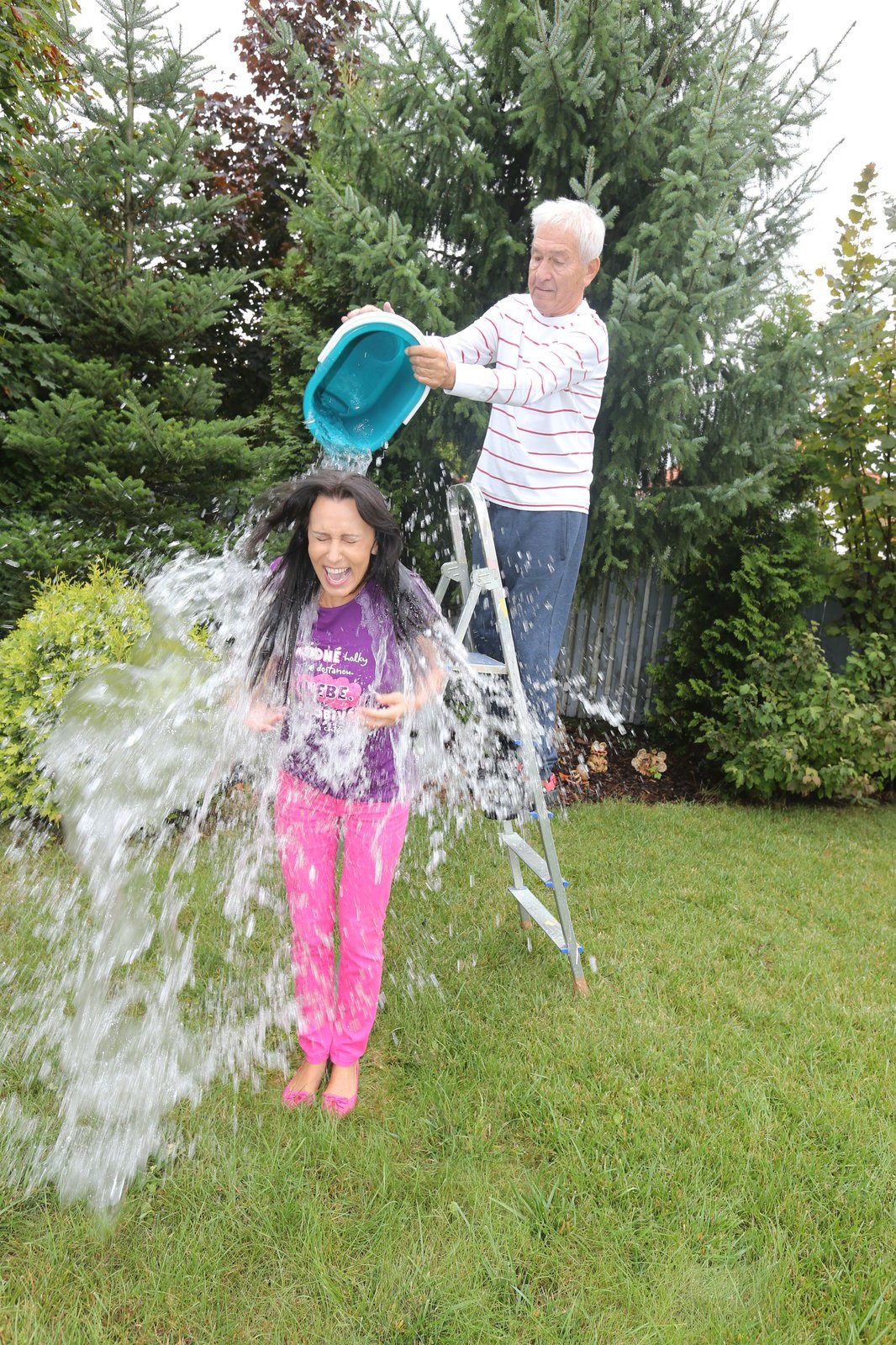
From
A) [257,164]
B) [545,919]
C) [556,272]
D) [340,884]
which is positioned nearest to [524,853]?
[545,919]

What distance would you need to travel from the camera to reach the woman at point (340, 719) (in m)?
2.16

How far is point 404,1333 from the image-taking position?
A: 171cm

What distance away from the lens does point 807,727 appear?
5.18 m

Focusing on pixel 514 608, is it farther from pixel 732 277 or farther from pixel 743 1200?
pixel 732 277

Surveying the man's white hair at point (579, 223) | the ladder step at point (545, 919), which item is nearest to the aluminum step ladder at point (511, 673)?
the ladder step at point (545, 919)

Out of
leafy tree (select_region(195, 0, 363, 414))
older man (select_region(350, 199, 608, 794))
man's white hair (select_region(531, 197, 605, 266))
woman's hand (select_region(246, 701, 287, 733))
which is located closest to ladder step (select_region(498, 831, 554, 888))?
older man (select_region(350, 199, 608, 794))

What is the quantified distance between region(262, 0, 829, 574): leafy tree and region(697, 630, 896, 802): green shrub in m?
0.99

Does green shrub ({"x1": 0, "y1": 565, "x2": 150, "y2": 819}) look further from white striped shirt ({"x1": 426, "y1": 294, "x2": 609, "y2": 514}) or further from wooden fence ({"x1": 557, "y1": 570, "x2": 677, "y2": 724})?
wooden fence ({"x1": 557, "y1": 570, "x2": 677, "y2": 724})

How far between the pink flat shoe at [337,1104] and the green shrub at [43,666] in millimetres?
2075

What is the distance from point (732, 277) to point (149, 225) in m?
3.11

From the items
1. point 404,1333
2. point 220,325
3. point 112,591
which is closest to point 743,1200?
point 404,1333

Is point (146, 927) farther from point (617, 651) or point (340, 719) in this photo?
point (617, 651)

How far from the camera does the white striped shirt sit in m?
2.84

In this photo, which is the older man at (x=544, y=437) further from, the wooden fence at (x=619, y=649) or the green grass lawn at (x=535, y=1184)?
the wooden fence at (x=619, y=649)
